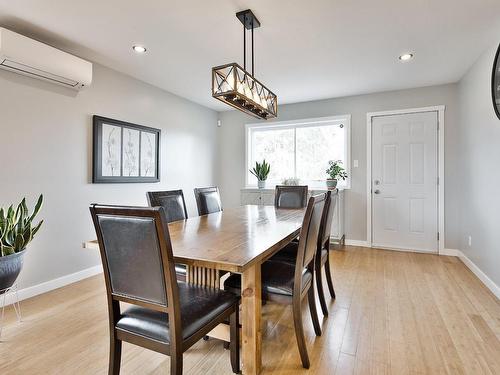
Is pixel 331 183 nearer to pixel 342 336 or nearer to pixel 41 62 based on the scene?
pixel 342 336

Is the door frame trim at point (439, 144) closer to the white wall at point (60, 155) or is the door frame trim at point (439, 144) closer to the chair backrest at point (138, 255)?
the white wall at point (60, 155)

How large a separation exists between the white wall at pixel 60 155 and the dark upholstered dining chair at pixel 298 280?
6.86 ft

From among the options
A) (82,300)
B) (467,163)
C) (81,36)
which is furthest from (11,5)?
(467,163)

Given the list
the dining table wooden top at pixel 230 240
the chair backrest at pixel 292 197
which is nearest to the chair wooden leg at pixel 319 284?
the dining table wooden top at pixel 230 240

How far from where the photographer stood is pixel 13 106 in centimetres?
244

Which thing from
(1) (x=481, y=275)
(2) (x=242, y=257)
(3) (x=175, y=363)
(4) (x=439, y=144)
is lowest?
(1) (x=481, y=275)

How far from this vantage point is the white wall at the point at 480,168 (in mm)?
2625

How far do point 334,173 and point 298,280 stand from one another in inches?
120

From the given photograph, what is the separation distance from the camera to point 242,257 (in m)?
1.24

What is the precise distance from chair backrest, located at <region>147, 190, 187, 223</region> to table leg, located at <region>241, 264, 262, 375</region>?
4.03 feet

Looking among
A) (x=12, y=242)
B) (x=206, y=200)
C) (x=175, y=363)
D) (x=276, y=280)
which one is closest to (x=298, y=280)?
(x=276, y=280)

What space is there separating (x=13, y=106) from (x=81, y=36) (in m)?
0.86

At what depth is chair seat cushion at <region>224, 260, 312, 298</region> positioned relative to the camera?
5.30 ft

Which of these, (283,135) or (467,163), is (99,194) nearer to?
(283,135)
